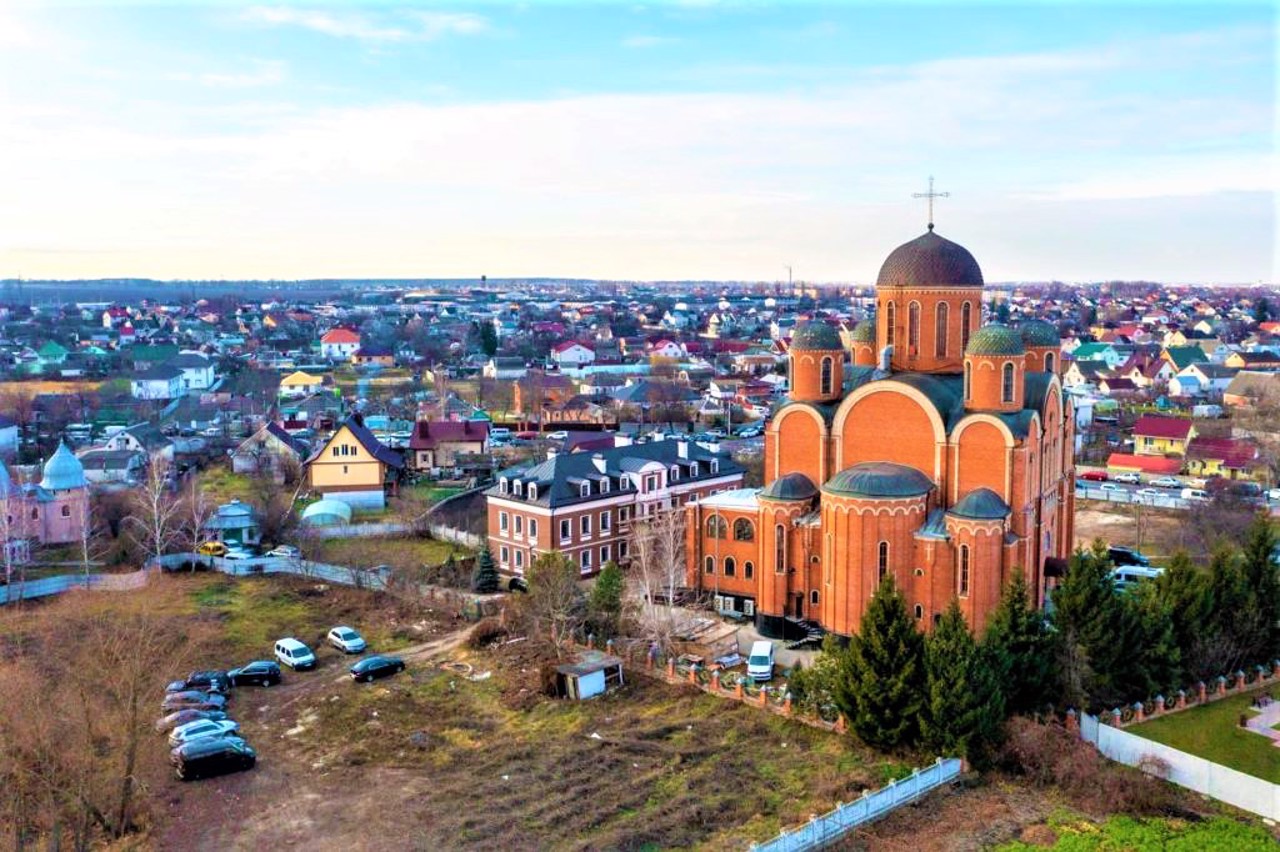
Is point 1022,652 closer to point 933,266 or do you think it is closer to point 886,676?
point 886,676

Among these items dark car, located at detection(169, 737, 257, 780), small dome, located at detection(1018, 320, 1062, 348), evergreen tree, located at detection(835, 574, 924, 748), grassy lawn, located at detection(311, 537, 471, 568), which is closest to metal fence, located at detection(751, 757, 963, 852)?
evergreen tree, located at detection(835, 574, 924, 748)

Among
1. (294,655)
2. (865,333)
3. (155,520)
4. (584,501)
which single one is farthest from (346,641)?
(865,333)

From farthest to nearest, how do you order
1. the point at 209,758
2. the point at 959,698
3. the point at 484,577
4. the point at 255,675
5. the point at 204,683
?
the point at 484,577
the point at 255,675
the point at 204,683
the point at 209,758
the point at 959,698

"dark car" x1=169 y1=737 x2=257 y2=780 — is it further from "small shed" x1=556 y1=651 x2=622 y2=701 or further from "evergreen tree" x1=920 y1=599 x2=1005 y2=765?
"evergreen tree" x1=920 y1=599 x2=1005 y2=765

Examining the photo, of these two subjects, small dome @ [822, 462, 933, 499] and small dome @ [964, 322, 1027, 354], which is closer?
small dome @ [822, 462, 933, 499]

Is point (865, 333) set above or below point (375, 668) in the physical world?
above

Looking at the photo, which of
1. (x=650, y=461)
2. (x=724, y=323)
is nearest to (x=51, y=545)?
(x=650, y=461)

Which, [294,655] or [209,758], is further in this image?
[294,655]
